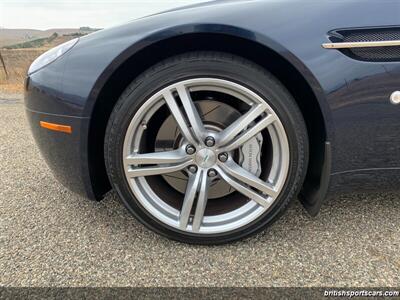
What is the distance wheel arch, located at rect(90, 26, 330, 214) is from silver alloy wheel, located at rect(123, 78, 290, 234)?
0.20m

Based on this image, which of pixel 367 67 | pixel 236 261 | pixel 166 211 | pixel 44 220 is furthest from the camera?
pixel 44 220

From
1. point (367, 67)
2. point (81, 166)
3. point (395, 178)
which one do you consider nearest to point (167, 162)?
point (81, 166)

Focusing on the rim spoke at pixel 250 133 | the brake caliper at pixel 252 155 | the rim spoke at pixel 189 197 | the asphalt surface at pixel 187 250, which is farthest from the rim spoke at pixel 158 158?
the asphalt surface at pixel 187 250

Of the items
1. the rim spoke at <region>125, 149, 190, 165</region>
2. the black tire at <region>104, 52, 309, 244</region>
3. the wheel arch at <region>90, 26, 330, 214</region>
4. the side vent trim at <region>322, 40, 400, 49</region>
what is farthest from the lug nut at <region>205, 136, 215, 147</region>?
the side vent trim at <region>322, 40, 400, 49</region>

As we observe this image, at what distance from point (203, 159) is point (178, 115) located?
0.25 m

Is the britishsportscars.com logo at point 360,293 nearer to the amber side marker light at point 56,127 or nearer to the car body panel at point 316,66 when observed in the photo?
the car body panel at point 316,66

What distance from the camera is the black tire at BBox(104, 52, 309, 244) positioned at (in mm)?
1504

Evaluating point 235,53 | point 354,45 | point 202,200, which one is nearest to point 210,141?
point 202,200

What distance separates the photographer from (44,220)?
1.93 m

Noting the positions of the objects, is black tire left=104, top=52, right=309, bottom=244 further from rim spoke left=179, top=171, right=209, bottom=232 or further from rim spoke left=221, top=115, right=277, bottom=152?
rim spoke left=179, top=171, right=209, bottom=232

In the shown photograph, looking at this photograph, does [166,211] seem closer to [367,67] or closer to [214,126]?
[214,126]

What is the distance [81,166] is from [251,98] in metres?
0.92

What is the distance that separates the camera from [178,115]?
1573mm

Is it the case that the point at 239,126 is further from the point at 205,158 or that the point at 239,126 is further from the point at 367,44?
the point at 367,44
